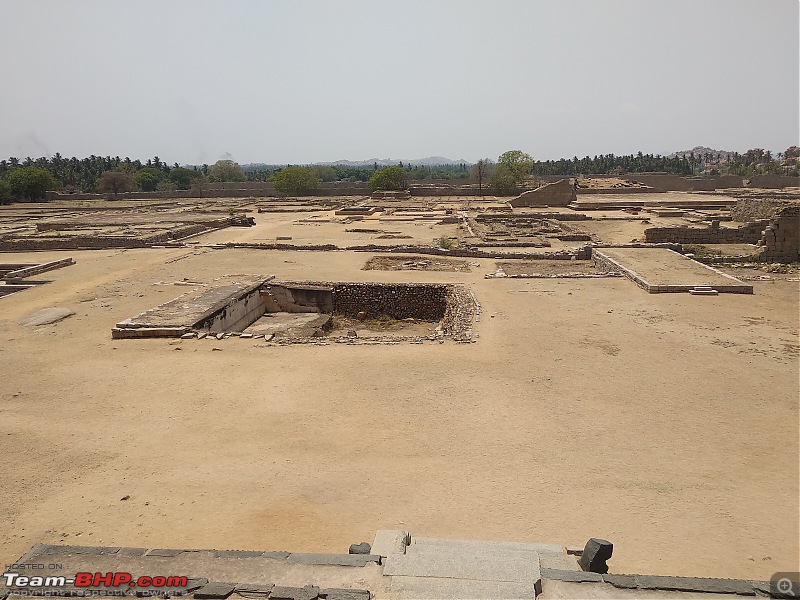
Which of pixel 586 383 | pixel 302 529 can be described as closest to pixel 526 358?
pixel 586 383

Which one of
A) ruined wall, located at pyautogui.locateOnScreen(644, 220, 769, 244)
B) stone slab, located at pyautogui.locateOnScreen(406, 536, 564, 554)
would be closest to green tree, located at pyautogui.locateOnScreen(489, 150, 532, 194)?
ruined wall, located at pyautogui.locateOnScreen(644, 220, 769, 244)

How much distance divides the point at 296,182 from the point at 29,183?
26.6 meters

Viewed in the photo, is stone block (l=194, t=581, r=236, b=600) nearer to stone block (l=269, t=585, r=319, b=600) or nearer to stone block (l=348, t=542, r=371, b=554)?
stone block (l=269, t=585, r=319, b=600)

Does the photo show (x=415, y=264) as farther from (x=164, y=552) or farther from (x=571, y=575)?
(x=571, y=575)

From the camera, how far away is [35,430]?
727 cm

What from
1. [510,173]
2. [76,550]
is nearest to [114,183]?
[510,173]

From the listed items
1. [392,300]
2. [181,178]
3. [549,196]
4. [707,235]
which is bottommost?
[392,300]

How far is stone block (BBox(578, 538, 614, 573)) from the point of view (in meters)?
4.11

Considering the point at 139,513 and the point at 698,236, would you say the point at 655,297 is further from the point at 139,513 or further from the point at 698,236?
the point at 139,513

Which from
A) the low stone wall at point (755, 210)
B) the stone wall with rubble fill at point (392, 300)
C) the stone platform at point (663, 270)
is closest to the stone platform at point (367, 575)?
the stone wall with rubble fill at point (392, 300)

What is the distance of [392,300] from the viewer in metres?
15.2

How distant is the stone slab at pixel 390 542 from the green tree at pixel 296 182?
177 feet

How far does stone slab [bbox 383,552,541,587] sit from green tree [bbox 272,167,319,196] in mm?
54566

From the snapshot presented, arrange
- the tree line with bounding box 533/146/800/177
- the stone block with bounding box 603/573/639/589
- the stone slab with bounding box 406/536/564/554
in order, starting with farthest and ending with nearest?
1. the tree line with bounding box 533/146/800/177
2. the stone slab with bounding box 406/536/564/554
3. the stone block with bounding box 603/573/639/589
